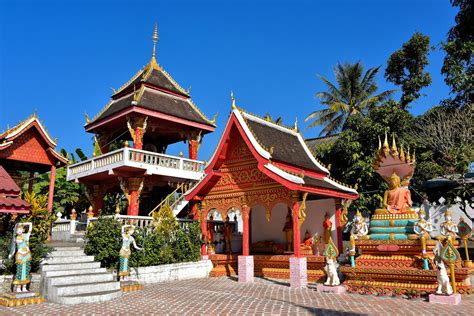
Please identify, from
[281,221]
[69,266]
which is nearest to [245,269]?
[281,221]

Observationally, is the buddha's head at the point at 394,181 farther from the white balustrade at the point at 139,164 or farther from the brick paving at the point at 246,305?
the white balustrade at the point at 139,164

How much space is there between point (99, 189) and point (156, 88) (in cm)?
573

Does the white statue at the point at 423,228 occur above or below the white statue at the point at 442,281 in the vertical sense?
above

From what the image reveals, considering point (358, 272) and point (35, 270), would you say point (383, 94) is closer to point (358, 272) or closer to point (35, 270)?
point (358, 272)

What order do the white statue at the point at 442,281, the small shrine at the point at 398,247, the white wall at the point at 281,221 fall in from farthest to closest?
the white wall at the point at 281,221 < the small shrine at the point at 398,247 < the white statue at the point at 442,281

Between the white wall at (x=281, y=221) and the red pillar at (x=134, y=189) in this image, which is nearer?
the white wall at (x=281, y=221)

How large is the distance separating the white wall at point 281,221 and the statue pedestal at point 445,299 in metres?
5.59

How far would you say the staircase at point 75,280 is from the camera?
28.6 ft

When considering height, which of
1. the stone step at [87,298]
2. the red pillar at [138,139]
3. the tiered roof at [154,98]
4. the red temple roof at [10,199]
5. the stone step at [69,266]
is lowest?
the stone step at [87,298]

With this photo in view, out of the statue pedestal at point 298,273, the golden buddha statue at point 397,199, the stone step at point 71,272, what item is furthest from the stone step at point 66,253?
the golden buddha statue at point 397,199

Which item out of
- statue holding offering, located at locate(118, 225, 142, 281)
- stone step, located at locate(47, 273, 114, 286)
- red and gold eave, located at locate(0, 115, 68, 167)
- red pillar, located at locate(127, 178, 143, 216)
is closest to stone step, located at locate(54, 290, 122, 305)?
stone step, located at locate(47, 273, 114, 286)

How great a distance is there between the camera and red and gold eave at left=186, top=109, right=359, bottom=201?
11.3m

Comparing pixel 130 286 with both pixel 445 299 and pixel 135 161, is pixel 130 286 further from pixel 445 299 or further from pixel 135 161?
pixel 445 299

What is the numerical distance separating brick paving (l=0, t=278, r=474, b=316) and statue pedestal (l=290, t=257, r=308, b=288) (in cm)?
50
